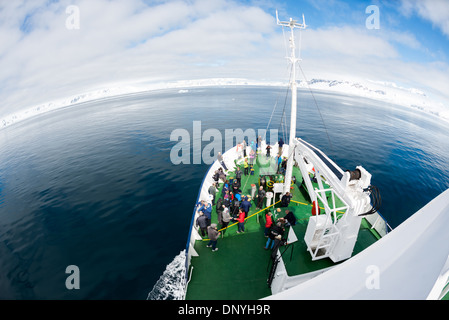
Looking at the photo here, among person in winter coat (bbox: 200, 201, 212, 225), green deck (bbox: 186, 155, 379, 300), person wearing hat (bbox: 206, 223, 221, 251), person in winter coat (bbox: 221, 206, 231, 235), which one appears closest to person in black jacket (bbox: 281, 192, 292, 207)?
green deck (bbox: 186, 155, 379, 300)

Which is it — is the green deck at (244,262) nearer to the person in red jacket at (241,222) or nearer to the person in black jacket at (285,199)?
the person in red jacket at (241,222)

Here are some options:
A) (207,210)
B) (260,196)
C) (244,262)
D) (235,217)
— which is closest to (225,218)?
(207,210)

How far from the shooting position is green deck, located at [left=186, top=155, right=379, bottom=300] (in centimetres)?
747

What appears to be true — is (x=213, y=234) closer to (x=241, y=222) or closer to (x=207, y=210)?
(x=207, y=210)

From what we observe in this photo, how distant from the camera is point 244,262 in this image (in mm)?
8578

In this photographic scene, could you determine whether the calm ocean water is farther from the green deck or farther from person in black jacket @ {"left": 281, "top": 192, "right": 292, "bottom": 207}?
person in black jacket @ {"left": 281, "top": 192, "right": 292, "bottom": 207}

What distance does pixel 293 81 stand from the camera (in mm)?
10422

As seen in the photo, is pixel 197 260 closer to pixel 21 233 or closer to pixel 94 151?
pixel 21 233

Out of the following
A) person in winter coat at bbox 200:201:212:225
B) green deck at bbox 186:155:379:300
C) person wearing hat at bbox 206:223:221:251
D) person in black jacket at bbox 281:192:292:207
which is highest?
person in black jacket at bbox 281:192:292:207

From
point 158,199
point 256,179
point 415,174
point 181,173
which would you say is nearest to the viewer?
point 256,179

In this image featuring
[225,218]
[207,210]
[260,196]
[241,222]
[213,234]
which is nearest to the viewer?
[213,234]
